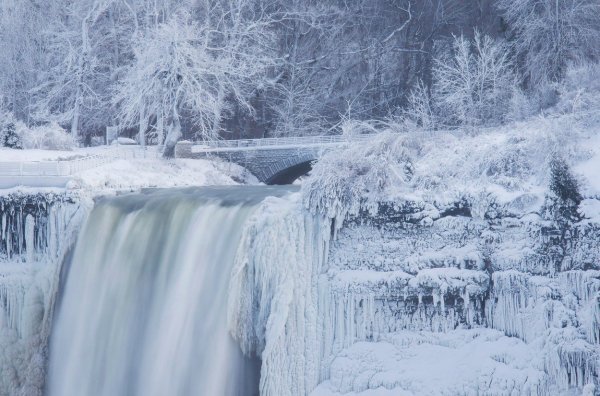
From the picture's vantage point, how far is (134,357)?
14.9 meters

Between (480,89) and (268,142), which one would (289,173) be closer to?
(268,142)

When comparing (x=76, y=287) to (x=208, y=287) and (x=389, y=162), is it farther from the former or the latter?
(x=389, y=162)

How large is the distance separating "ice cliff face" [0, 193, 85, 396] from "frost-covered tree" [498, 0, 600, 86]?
16730 millimetres

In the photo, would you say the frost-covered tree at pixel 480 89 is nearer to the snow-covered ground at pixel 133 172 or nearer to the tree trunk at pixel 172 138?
the snow-covered ground at pixel 133 172

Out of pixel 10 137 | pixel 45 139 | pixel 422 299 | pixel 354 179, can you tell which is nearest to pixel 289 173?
pixel 45 139

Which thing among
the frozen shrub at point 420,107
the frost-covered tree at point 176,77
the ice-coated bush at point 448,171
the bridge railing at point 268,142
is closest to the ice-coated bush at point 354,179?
the ice-coated bush at point 448,171

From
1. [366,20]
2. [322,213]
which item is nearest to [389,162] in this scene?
[322,213]

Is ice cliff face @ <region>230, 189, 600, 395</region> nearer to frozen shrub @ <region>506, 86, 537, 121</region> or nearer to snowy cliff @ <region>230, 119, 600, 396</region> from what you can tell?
snowy cliff @ <region>230, 119, 600, 396</region>

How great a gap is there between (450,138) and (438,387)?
567cm

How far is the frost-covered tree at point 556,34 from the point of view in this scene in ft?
78.2

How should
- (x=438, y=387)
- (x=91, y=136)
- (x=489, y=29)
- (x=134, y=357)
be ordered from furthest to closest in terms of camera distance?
(x=91, y=136), (x=489, y=29), (x=134, y=357), (x=438, y=387)

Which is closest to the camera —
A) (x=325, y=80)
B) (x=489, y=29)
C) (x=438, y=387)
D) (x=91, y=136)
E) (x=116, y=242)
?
(x=438, y=387)

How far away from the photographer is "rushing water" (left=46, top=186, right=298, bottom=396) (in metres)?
13.7

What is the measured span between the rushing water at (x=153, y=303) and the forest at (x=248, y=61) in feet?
34.0
